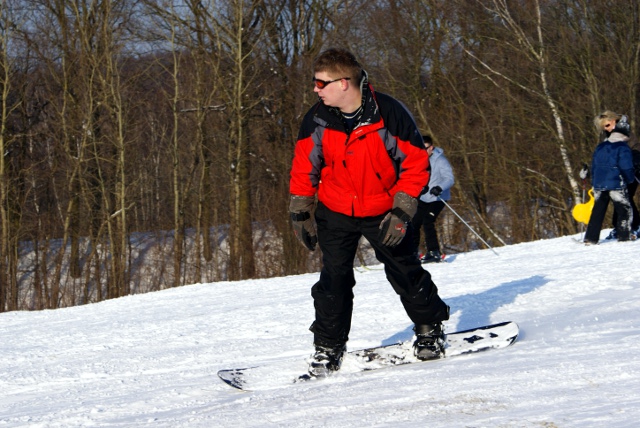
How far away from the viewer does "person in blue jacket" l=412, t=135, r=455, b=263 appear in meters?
9.22

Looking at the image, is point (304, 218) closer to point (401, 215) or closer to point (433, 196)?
point (401, 215)

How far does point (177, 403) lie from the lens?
4039mm

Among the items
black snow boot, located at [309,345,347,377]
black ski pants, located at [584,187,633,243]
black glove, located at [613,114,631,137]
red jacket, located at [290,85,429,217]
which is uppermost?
black glove, located at [613,114,631,137]

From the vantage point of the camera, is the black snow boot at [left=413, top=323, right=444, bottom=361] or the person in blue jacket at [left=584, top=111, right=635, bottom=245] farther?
the person in blue jacket at [left=584, top=111, right=635, bottom=245]

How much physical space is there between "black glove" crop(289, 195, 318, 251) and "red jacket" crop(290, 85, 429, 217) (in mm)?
38

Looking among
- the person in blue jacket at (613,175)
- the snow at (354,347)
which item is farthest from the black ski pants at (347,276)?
the person in blue jacket at (613,175)

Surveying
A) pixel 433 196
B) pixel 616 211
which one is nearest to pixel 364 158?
pixel 433 196

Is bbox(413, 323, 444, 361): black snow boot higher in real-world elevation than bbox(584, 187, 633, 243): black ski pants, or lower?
lower

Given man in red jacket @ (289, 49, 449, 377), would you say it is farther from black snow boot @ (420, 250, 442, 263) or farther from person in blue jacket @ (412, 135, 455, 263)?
black snow boot @ (420, 250, 442, 263)

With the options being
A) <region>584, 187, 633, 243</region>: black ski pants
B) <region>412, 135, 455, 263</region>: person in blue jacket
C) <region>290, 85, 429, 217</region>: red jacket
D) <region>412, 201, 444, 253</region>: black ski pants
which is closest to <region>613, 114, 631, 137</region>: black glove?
<region>584, 187, 633, 243</region>: black ski pants

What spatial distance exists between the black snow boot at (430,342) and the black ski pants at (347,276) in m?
0.04

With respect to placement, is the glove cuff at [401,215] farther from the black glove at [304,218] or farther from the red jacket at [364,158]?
the black glove at [304,218]

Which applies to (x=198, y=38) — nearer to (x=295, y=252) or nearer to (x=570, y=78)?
(x=295, y=252)

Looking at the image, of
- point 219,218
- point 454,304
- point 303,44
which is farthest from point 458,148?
point 454,304
